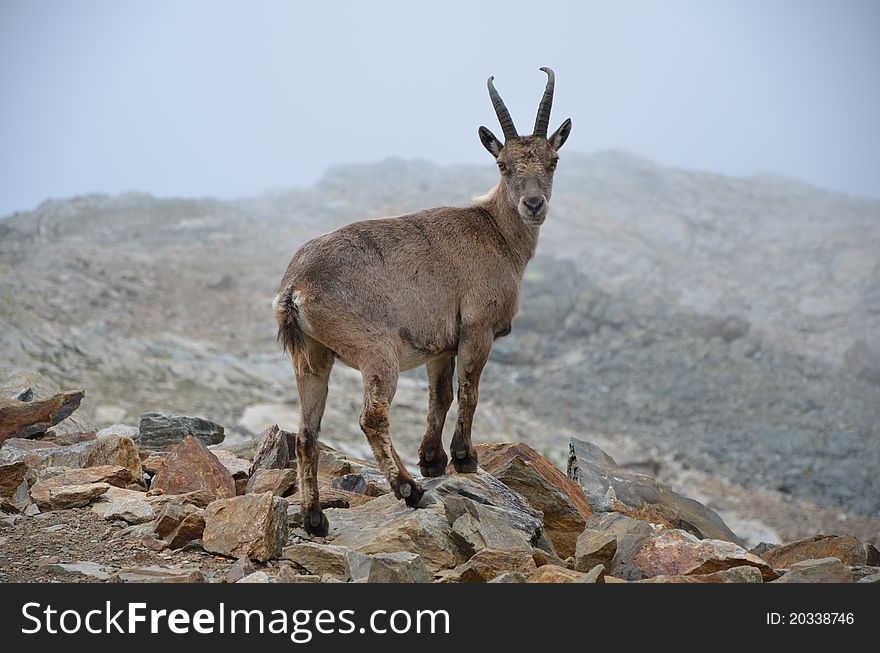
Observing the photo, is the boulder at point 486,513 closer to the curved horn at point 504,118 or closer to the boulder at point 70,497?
the boulder at point 70,497

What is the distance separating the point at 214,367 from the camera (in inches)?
1012

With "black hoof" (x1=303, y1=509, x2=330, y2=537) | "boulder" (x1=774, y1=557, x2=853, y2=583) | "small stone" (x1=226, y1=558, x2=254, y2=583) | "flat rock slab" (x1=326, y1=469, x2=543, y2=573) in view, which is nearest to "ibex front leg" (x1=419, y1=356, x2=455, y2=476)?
"flat rock slab" (x1=326, y1=469, x2=543, y2=573)

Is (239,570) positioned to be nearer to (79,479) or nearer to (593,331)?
(79,479)

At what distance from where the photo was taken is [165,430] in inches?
478

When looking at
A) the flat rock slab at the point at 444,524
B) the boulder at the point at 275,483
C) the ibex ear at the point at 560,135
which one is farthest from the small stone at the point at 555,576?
the ibex ear at the point at 560,135

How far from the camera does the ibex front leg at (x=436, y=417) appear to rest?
956 cm

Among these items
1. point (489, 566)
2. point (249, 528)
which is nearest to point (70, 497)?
point (249, 528)

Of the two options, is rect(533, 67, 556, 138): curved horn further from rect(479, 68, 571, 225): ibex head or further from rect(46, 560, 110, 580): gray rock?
rect(46, 560, 110, 580): gray rock
